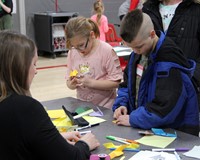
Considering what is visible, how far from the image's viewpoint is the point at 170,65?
197cm

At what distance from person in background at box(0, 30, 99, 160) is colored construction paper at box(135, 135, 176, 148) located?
0.53 m

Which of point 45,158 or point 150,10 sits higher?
point 150,10

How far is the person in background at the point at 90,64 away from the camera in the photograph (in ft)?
8.48

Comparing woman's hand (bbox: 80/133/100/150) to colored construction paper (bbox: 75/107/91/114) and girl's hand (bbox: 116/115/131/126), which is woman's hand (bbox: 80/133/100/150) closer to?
girl's hand (bbox: 116/115/131/126)

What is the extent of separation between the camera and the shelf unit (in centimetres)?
766

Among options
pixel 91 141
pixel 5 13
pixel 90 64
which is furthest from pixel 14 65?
pixel 5 13

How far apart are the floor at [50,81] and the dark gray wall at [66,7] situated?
35.1 inches

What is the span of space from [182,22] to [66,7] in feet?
20.4

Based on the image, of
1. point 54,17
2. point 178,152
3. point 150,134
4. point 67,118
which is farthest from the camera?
point 54,17

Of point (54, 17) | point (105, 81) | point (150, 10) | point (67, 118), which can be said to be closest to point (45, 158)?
point (67, 118)

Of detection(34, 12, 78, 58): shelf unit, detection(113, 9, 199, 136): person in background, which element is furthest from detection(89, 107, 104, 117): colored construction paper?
detection(34, 12, 78, 58): shelf unit

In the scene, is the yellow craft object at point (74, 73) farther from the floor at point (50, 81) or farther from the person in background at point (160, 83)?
the floor at point (50, 81)

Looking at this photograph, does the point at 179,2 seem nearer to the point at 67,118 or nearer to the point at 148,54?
the point at 148,54

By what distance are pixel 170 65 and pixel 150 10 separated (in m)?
0.77
